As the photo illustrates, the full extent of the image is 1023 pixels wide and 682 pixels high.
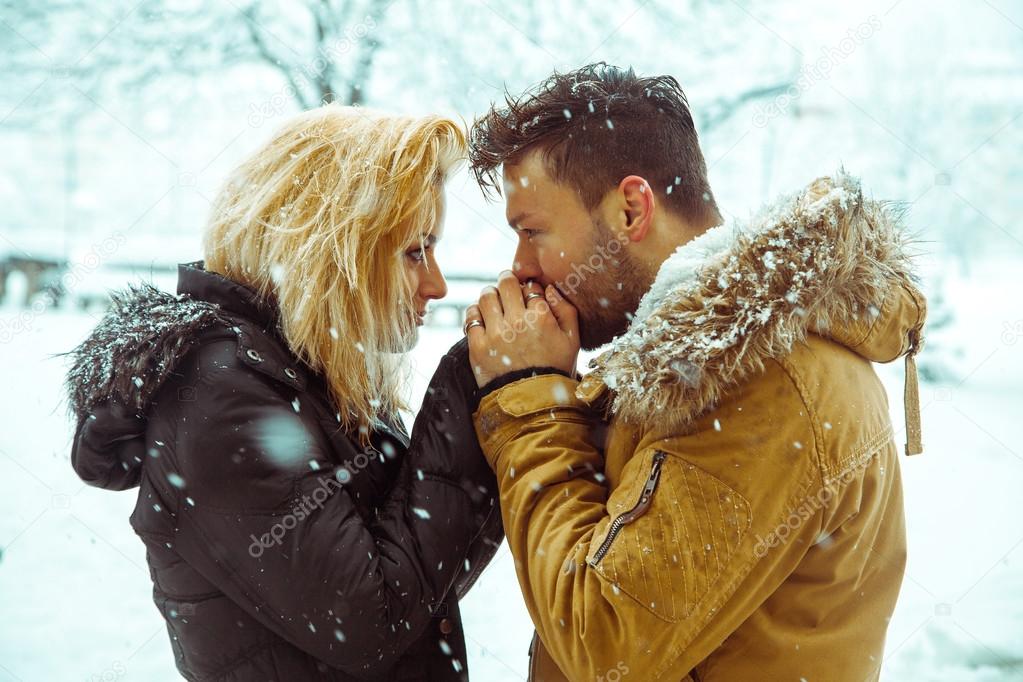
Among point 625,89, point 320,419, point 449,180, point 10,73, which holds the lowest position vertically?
point 10,73

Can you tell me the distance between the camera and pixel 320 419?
6.57 feet

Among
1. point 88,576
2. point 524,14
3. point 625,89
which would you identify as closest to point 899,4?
point 524,14

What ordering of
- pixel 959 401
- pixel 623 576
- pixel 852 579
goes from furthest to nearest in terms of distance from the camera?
pixel 959 401 < pixel 852 579 < pixel 623 576

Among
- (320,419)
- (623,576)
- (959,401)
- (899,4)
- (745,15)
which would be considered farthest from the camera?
(899,4)

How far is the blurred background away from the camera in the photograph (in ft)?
17.1

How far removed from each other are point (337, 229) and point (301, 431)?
552mm

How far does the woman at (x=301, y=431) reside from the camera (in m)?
1.77

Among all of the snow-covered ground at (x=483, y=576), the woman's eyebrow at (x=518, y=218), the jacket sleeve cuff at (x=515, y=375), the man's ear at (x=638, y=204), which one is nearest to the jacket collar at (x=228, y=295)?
the jacket sleeve cuff at (x=515, y=375)

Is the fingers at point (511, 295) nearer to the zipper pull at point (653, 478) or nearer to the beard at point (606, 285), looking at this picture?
the beard at point (606, 285)

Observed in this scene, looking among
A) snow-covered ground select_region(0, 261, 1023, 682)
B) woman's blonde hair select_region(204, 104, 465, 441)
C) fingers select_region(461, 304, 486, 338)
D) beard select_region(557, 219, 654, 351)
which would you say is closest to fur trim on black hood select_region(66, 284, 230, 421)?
woman's blonde hair select_region(204, 104, 465, 441)

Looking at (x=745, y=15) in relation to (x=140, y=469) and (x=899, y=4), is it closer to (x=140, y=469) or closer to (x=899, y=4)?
(x=899, y=4)

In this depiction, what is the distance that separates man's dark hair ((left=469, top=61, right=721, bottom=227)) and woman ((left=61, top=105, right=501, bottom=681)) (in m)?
0.21

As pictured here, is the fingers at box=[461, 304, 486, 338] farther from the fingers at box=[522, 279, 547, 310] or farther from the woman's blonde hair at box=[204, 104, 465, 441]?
the woman's blonde hair at box=[204, 104, 465, 441]

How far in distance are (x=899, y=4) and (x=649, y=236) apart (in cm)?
1192
